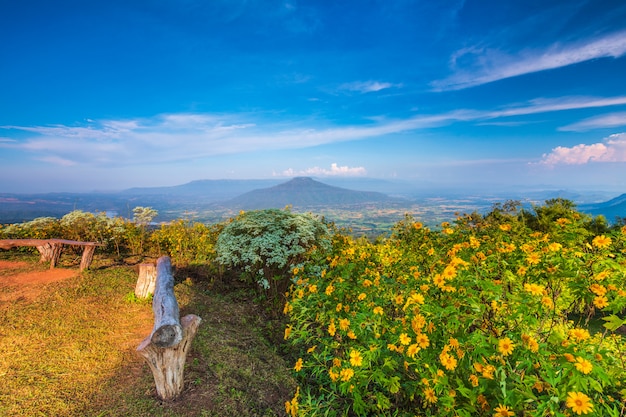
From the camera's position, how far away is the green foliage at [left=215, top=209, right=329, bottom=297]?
586cm

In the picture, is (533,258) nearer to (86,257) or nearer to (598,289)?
(598,289)

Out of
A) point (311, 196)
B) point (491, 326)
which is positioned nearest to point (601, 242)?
point (491, 326)

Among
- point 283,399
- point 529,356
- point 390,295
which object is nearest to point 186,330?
point 283,399

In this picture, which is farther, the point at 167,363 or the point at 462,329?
the point at 167,363

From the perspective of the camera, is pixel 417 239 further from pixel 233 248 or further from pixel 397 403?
pixel 233 248

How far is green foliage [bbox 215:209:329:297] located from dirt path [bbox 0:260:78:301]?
344 cm

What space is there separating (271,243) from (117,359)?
9.33 ft

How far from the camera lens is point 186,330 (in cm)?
353

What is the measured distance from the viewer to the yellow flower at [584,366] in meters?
1.58

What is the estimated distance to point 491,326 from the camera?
244 centimetres

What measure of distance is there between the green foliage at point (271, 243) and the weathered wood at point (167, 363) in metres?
2.39

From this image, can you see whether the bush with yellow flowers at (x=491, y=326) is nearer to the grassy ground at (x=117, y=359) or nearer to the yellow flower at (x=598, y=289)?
the yellow flower at (x=598, y=289)

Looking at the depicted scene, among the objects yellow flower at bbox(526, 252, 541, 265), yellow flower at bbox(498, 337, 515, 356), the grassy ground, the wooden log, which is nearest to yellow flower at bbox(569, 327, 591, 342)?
yellow flower at bbox(498, 337, 515, 356)

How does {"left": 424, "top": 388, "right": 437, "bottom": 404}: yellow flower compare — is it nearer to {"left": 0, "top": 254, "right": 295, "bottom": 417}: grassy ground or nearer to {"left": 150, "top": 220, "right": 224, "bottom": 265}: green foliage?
{"left": 0, "top": 254, "right": 295, "bottom": 417}: grassy ground
